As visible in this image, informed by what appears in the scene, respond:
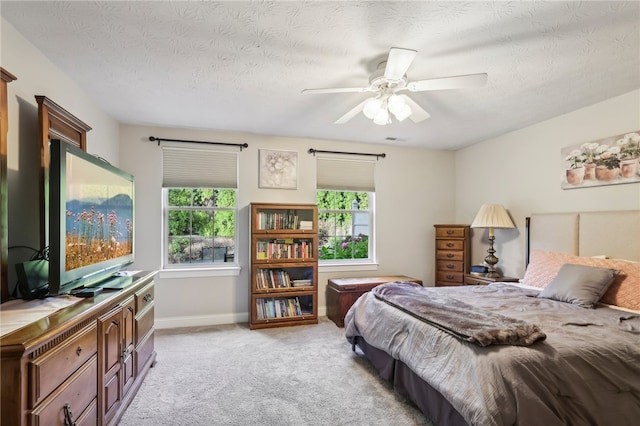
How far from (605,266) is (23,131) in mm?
4394

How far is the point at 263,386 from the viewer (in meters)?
2.51

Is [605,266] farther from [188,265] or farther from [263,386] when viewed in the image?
[188,265]

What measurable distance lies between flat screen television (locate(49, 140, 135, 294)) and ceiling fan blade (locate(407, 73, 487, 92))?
84.2 inches

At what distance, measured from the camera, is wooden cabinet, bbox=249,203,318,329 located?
12.8 feet

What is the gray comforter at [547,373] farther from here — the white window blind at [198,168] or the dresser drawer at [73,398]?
the white window blind at [198,168]

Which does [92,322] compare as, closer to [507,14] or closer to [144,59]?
[144,59]

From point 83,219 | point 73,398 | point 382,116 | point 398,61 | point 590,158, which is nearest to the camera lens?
point 73,398

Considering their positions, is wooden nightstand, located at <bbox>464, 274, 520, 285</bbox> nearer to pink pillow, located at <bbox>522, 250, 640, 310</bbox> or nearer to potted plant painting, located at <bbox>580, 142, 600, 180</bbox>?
pink pillow, located at <bbox>522, 250, 640, 310</bbox>

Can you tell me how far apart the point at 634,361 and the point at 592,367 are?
11.6 inches

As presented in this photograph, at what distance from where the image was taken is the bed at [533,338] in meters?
1.56

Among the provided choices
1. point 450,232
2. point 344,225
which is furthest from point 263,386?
point 450,232

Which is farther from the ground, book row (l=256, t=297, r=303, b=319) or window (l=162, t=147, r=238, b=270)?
window (l=162, t=147, r=238, b=270)

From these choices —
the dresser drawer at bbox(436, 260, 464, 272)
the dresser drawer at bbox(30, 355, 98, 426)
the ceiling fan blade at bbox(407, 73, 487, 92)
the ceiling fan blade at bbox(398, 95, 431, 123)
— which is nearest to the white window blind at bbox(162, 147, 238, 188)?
the ceiling fan blade at bbox(398, 95, 431, 123)

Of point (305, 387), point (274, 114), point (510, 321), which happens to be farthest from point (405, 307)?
point (274, 114)
